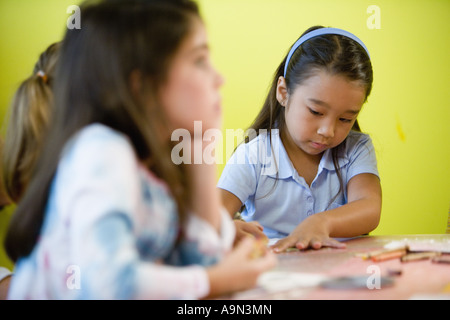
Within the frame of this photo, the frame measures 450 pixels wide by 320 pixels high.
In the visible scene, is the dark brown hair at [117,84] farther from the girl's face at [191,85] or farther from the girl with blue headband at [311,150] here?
the girl with blue headband at [311,150]

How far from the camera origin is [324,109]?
113 centimetres

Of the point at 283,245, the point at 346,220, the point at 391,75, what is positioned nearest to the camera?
the point at 283,245

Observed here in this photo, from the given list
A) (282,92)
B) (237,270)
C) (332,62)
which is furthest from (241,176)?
(237,270)

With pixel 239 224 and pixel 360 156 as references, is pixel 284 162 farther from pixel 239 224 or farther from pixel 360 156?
pixel 239 224

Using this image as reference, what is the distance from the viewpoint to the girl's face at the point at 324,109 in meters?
1.12

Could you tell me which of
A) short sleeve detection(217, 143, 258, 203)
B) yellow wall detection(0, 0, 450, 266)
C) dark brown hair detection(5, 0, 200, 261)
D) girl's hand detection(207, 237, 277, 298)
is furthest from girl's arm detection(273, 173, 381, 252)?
yellow wall detection(0, 0, 450, 266)

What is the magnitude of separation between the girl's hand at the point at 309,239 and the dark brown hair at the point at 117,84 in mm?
430

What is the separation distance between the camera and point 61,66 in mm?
526

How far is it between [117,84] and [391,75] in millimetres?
1832

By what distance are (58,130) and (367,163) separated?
36.5 inches

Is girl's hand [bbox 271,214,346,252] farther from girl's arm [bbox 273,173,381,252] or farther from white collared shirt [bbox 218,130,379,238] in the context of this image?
white collared shirt [bbox 218,130,379,238]

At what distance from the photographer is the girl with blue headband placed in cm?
113

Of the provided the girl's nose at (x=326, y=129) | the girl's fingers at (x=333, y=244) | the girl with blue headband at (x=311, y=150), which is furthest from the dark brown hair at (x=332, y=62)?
the girl's fingers at (x=333, y=244)

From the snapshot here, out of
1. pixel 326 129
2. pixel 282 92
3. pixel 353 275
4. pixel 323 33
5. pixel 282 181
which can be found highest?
pixel 323 33
